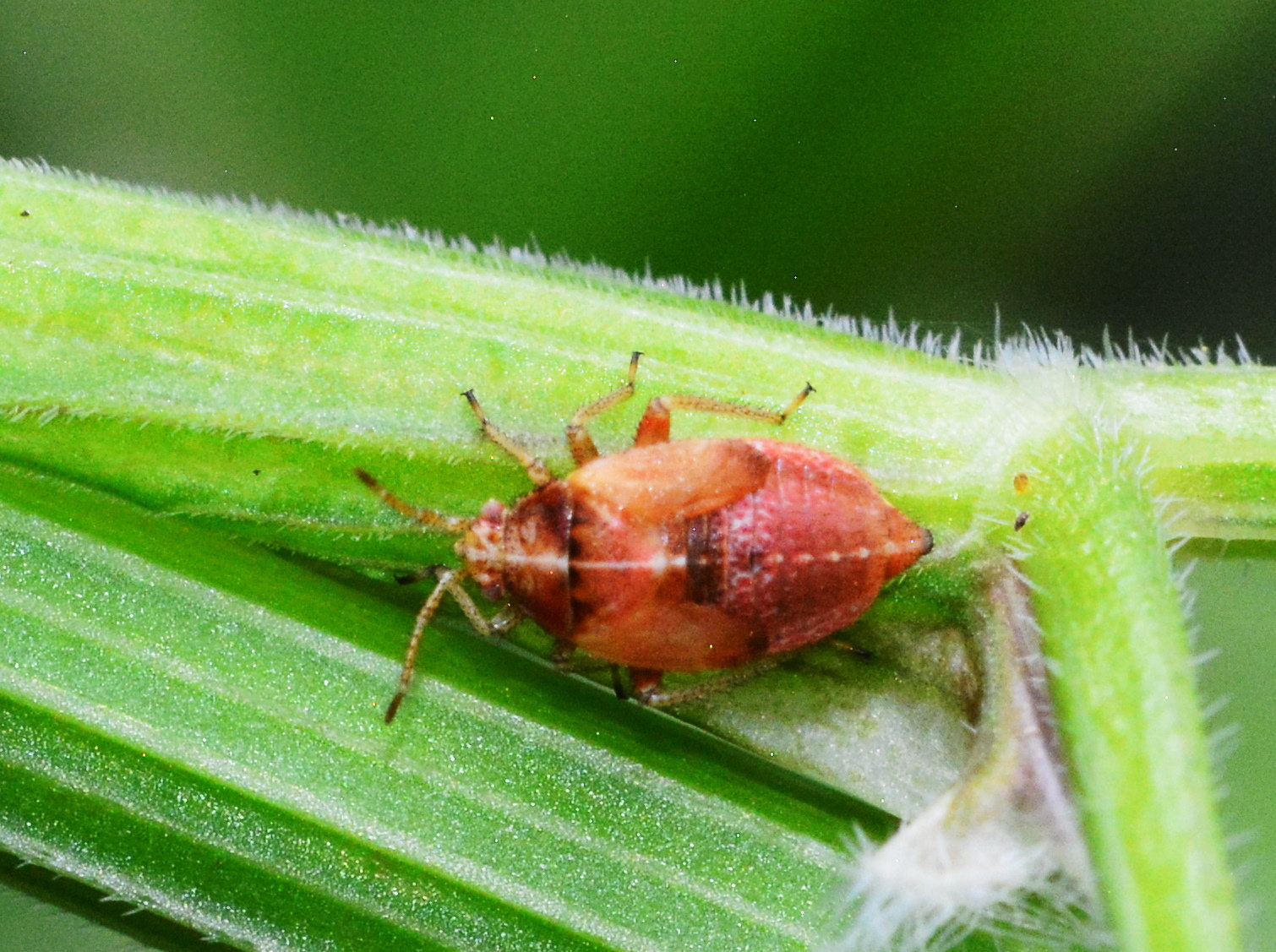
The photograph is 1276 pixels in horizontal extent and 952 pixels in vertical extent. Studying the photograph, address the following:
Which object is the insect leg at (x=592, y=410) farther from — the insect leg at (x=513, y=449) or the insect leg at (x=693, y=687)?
the insect leg at (x=693, y=687)

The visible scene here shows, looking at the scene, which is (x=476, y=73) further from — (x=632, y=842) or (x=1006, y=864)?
(x=1006, y=864)

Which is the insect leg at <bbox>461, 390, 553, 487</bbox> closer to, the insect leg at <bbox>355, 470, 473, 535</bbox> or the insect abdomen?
the insect leg at <bbox>355, 470, 473, 535</bbox>

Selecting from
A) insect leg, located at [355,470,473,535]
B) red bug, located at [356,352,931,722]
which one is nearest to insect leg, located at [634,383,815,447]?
red bug, located at [356,352,931,722]

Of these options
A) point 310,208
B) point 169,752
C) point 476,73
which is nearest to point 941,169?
point 476,73

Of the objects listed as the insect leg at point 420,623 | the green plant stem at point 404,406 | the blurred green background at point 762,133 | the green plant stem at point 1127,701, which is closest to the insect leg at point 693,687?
the green plant stem at point 404,406

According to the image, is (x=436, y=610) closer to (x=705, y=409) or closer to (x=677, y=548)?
(x=677, y=548)

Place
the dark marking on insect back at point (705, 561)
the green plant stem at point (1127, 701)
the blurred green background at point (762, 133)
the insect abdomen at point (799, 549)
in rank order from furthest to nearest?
the blurred green background at point (762, 133), the dark marking on insect back at point (705, 561), the insect abdomen at point (799, 549), the green plant stem at point (1127, 701)

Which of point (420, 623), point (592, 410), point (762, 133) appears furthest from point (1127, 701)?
point (762, 133)
